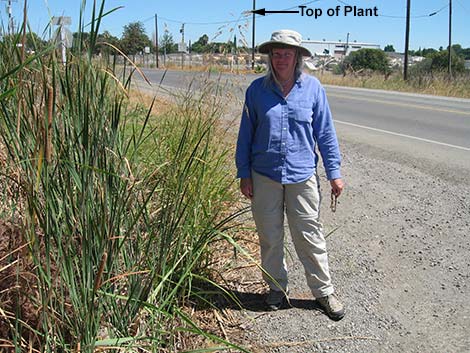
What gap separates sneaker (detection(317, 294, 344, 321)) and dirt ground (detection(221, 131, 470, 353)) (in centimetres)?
4

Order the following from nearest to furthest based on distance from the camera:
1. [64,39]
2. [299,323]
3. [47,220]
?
[47,220] < [64,39] < [299,323]

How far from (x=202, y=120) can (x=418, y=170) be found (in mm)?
4246

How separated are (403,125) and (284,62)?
386 inches

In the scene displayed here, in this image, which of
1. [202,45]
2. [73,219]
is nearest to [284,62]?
[202,45]

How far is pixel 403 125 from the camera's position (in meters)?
12.2

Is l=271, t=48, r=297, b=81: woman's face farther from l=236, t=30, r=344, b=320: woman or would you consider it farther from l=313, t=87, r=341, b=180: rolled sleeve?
l=313, t=87, r=341, b=180: rolled sleeve

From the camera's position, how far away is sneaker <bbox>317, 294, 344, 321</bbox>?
124 inches

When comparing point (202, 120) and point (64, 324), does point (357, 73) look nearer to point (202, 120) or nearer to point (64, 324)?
point (202, 120)

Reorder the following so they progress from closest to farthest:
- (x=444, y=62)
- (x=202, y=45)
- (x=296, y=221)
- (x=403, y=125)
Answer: (x=296, y=221) → (x=202, y=45) → (x=403, y=125) → (x=444, y=62)

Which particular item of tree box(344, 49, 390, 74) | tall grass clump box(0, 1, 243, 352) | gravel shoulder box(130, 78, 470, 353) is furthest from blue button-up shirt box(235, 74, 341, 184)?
tree box(344, 49, 390, 74)

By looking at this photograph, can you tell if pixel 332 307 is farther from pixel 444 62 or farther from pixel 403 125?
pixel 444 62

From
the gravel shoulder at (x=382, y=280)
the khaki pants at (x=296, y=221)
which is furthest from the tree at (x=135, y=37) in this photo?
the khaki pants at (x=296, y=221)

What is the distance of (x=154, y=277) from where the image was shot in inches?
93.1

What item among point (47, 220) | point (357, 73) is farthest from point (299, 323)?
point (357, 73)
